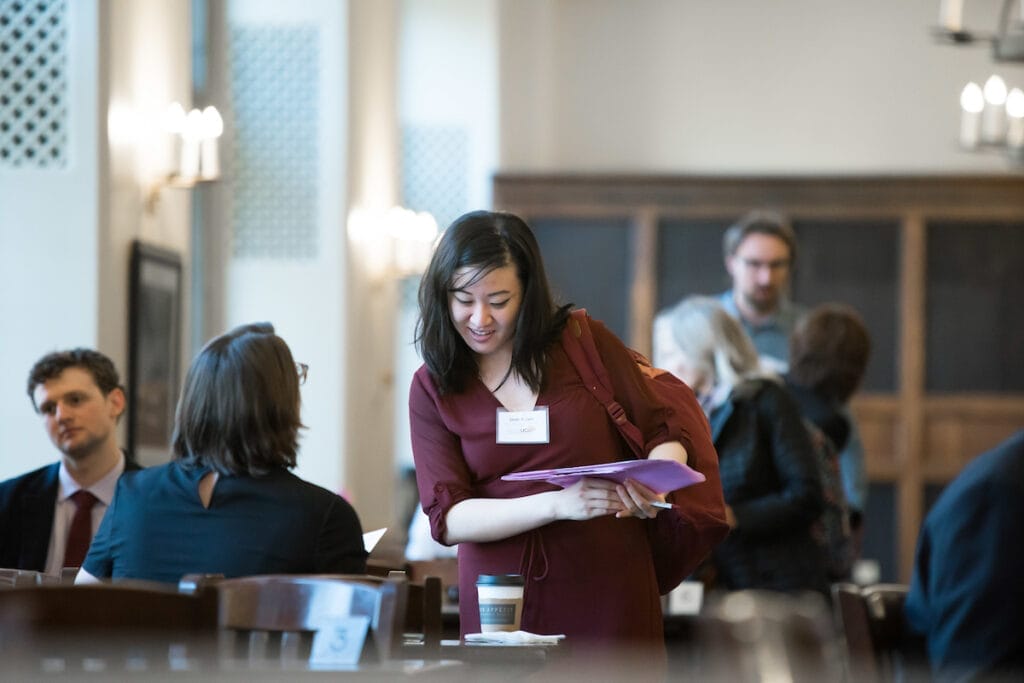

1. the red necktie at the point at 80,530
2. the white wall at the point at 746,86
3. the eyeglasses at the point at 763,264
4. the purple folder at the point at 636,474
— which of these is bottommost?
the red necktie at the point at 80,530

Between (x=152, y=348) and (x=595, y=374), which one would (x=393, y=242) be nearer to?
(x=152, y=348)

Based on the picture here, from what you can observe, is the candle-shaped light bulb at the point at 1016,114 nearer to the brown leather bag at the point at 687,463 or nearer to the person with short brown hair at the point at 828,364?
the person with short brown hair at the point at 828,364

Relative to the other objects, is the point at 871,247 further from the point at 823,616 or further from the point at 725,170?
the point at 823,616

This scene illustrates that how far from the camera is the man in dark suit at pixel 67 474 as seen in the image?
420 cm

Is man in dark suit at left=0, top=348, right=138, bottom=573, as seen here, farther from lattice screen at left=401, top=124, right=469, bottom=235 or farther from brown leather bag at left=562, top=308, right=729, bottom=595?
lattice screen at left=401, top=124, right=469, bottom=235

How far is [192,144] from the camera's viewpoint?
6.98 m

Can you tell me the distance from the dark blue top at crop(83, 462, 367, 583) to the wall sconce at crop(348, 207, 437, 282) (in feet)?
21.7

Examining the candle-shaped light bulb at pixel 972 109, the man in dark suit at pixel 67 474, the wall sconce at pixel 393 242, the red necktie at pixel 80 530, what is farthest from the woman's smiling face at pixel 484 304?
the wall sconce at pixel 393 242

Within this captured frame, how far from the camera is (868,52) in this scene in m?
13.7

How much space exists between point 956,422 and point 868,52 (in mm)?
3230

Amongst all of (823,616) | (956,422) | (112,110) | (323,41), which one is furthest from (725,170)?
(823,616)

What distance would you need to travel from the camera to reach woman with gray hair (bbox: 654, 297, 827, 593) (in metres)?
4.59

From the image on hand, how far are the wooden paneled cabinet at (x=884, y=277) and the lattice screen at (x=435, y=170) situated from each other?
48cm

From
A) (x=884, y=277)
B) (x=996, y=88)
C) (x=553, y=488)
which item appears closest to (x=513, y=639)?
(x=553, y=488)
